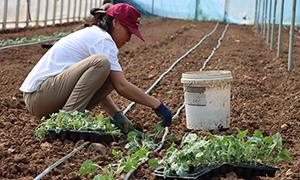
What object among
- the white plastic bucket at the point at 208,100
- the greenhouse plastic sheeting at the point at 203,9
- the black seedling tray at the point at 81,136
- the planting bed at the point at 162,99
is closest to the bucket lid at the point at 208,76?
the white plastic bucket at the point at 208,100

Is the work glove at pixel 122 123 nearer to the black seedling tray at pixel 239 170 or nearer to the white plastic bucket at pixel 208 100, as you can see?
the white plastic bucket at pixel 208 100

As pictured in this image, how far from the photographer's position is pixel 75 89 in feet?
16.3

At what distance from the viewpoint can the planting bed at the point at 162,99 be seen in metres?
4.11

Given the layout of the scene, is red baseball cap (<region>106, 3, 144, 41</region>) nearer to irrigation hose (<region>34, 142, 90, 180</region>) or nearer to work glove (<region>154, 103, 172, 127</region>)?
work glove (<region>154, 103, 172, 127</region>)

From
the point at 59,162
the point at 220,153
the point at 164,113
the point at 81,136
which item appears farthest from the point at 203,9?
the point at 220,153

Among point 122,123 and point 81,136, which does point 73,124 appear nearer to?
point 81,136

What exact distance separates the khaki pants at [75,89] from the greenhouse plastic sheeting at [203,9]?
1066 inches

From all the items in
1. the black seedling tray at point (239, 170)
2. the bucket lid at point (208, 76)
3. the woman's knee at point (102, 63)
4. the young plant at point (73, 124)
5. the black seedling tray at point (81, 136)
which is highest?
the woman's knee at point (102, 63)

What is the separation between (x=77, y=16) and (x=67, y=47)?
21.5 meters

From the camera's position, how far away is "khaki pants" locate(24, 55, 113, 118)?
16.0 ft

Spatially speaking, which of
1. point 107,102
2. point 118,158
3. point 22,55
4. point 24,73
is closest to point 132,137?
point 118,158

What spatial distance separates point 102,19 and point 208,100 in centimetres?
99

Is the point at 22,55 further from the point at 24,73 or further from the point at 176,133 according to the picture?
the point at 176,133

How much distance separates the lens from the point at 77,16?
26359mm
